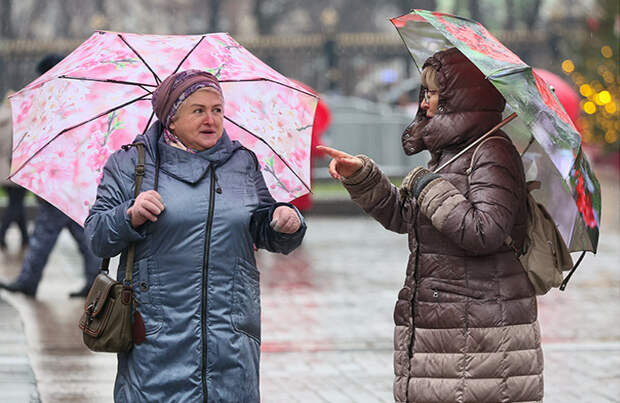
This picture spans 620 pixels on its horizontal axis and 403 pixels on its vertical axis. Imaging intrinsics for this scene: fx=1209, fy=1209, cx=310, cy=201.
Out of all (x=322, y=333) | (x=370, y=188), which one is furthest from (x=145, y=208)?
(x=322, y=333)

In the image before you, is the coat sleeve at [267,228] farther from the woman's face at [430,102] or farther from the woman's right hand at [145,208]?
the woman's face at [430,102]

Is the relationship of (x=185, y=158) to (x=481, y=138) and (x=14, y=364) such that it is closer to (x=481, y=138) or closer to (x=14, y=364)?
(x=481, y=138)

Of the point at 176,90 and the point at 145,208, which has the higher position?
the point at 176,90

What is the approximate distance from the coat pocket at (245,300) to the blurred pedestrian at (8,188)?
337 inches

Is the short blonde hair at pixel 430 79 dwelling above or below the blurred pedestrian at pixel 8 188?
above

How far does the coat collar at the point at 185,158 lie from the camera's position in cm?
402

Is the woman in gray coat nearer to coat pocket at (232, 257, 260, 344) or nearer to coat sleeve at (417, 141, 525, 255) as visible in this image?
coat pocket at (232, 257, 260, 344)

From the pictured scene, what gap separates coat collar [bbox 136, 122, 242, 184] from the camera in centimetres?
402

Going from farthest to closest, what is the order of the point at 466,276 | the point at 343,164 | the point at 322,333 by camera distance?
1. the point at 322,333
2. the point at 343,164
3. the point at 466,276

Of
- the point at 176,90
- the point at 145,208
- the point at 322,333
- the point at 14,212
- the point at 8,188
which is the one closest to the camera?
the point at 145,208

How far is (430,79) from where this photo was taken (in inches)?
173

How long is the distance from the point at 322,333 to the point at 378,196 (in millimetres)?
4180

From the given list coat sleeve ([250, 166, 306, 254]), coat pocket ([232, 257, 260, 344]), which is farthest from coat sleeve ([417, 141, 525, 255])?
coat pocket ([232, 257, 260, 344])

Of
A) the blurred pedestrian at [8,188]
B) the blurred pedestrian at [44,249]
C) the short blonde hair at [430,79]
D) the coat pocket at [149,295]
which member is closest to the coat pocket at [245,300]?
the coat pocket at [149,295]
